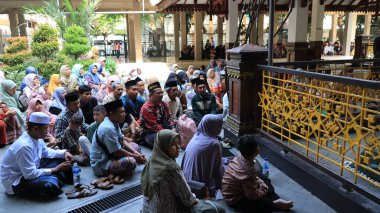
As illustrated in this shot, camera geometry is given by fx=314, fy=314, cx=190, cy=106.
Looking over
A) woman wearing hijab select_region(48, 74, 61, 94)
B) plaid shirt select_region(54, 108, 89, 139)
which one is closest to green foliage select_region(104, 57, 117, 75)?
woman wearing hijab select_region(48, 74, 61, 94)

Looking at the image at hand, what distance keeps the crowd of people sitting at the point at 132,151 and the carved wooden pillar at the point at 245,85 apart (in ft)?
2.30

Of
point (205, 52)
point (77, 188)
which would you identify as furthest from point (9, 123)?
point (205, 52)

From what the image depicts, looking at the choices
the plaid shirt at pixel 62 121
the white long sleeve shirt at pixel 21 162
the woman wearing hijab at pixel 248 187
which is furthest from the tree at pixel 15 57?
the woman wearing hijab at pixel 248 187

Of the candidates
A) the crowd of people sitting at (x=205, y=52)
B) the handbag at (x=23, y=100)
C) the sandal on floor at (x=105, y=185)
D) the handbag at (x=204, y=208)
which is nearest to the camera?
Answer: the handbag at (x=204, y=208)

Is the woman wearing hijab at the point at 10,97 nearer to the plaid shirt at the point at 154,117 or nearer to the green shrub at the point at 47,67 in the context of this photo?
the plaid shirt at the point at 154,117

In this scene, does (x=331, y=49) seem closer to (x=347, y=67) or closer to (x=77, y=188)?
(x=347, y=67)

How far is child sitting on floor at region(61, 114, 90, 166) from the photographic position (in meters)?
4.68

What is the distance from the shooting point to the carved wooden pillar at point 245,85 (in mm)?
4664

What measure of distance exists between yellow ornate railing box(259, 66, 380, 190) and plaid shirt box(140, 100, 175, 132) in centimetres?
174

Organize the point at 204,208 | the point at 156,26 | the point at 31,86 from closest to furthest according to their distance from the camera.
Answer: the point at 204,208 < the point at 31,86 < the point at 156,26

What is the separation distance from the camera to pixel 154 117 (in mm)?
5352

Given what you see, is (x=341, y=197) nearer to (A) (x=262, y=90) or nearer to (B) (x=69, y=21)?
(A) (x=262, y=90)

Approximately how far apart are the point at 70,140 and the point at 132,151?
1.03 m

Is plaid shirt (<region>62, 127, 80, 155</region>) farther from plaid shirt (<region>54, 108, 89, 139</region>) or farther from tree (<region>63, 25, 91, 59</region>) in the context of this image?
tree (<region>63, 25, 91, 59</region>)
